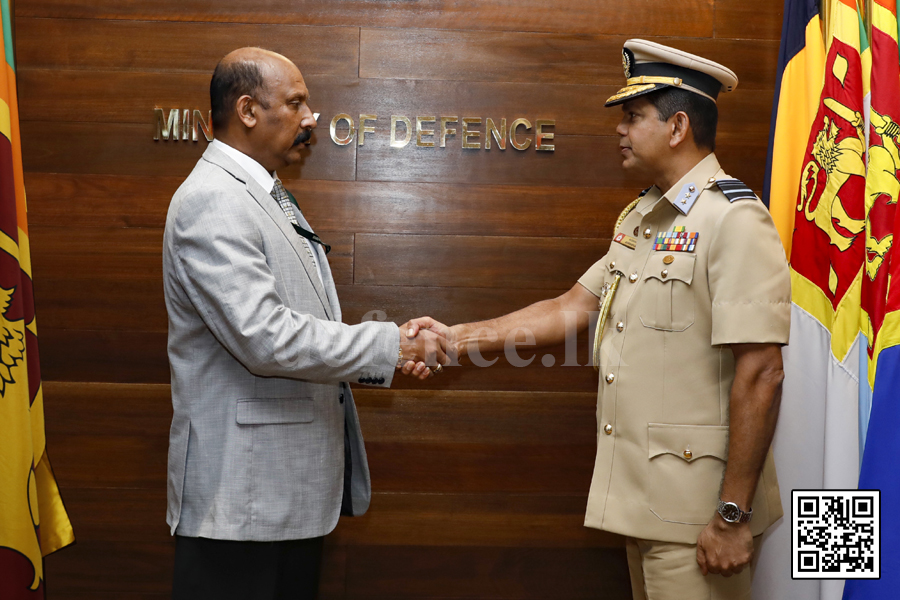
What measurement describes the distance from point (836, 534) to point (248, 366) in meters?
1.48

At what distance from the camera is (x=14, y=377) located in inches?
72.2

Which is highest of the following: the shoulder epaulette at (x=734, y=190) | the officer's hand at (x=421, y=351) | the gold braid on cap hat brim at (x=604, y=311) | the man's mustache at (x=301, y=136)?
the man's mustache at (x=301, y=136)

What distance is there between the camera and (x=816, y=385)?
2.06 m

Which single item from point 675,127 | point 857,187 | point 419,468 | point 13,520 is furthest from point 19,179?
point 857,187

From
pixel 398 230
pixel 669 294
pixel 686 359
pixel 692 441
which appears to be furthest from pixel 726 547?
pixel 398 230

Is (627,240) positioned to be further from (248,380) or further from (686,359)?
(248,380)

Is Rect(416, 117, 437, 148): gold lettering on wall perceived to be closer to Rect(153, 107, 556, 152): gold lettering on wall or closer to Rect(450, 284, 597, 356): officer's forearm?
Rect(153, 107, 556, 152): gold lettering on wall

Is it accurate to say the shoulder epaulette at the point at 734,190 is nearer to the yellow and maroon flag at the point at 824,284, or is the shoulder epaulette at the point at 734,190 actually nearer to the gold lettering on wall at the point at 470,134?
the yellow and maroon flag at the point at 824,284

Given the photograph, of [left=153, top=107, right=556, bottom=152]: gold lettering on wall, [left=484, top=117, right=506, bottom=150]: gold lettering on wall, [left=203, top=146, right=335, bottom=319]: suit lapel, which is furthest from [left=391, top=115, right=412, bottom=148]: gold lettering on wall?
[left=203, top=146, right=335, bottom=319]: suit lapel

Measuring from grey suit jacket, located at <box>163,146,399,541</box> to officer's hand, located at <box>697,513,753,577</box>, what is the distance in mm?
781

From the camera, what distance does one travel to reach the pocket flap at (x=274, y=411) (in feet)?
5.02

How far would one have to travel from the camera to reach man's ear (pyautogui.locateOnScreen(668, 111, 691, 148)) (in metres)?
1.69

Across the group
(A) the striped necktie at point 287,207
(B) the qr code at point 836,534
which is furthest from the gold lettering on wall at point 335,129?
(B) the qr code at point 836,534

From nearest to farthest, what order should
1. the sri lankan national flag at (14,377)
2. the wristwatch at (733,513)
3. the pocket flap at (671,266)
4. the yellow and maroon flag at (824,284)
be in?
the wristwatch at (733,513), the pocket flap at (671,266), the sri lankan national flag at (14,377), the yellow and maroon flag at (824,284)
